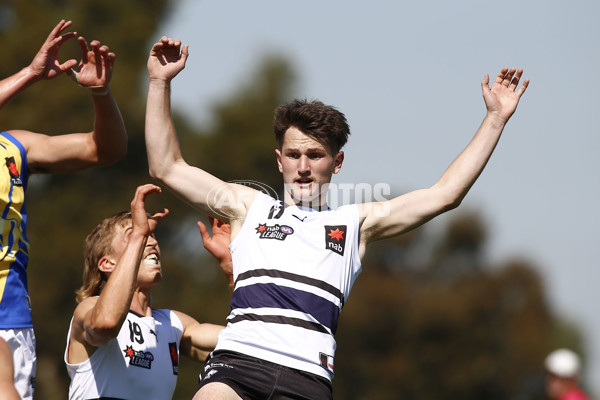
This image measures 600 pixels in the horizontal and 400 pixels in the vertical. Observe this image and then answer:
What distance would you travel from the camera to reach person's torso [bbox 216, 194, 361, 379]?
4980 mm

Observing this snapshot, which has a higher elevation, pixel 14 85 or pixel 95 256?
pixel 14 85

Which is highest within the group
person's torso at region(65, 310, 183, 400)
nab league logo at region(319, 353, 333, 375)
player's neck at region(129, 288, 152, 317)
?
nab league logo at region(319, 353, 333, 375)

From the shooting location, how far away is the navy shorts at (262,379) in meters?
4.86

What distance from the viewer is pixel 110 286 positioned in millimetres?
5098

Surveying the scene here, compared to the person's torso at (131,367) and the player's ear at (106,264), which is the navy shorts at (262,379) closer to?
the person's torso at (131,367)

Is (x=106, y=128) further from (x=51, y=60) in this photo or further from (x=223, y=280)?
(x=223, y=280)

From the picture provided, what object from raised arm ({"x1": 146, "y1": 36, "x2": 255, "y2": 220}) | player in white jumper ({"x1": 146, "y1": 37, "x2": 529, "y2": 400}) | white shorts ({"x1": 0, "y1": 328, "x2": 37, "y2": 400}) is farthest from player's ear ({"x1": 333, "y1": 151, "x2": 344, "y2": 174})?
white shorts ({"x1": 0, "y1": 328, "x2": 37, "y2": 400})

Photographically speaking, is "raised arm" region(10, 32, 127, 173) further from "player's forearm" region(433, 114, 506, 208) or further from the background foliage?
the background foliage

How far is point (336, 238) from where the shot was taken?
530 cm

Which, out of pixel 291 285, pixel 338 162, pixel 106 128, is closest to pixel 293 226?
pixel 291 285

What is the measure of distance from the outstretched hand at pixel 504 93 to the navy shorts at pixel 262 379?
2.00 m

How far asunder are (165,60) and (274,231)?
4.12ft

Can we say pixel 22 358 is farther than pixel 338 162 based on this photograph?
No

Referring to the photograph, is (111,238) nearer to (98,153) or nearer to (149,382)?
(98,153)
